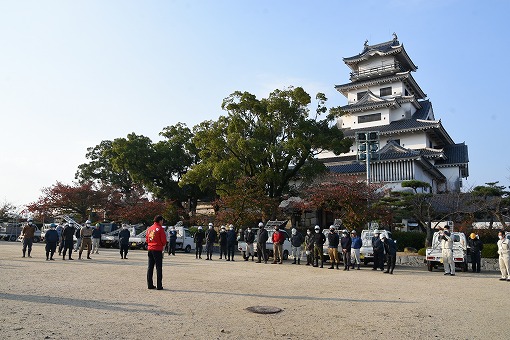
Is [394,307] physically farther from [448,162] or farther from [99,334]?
[448,162]

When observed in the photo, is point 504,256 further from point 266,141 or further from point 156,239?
point 266,141

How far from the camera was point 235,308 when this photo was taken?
7.87 metres

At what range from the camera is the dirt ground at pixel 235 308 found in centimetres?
618

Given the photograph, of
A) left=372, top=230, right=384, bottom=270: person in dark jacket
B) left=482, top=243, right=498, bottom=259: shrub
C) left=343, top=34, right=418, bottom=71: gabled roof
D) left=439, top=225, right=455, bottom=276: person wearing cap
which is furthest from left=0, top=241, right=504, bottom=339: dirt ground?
left=343, top=34, right=418, bottom=71: gabled roof

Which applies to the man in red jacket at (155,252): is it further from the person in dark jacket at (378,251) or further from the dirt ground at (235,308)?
the person in dark jacket at (378,251)

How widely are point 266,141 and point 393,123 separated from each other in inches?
764

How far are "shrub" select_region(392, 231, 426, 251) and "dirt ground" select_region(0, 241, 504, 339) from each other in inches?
560

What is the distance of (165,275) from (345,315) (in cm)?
665

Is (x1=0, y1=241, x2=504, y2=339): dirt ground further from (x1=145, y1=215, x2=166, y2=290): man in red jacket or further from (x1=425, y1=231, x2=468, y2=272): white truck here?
(x1=425, y1=231, x2=468, y2=272): white truck

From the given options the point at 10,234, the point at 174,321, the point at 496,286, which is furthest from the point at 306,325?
the point at 10,234

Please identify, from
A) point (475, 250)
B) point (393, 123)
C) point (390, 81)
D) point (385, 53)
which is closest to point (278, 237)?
point (475, 250)

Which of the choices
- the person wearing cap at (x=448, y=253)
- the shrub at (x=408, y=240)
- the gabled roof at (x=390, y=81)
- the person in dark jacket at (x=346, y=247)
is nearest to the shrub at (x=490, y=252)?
the shrub at (x=408, y=240)

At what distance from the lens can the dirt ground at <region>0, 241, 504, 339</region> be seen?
20.3ft

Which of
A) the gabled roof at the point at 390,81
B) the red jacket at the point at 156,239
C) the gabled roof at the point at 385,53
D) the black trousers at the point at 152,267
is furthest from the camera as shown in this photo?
the gabled roof at the point at 385,53
